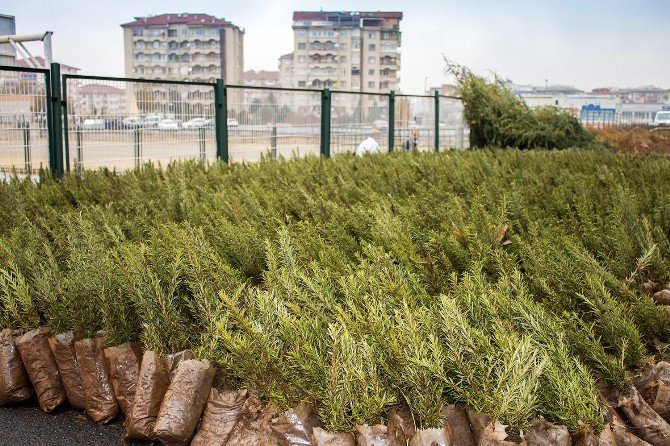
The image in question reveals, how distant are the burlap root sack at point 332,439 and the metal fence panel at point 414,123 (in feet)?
46.1

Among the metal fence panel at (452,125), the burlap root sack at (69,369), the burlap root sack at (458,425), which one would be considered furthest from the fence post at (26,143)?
the metal fence panel at (452,125)

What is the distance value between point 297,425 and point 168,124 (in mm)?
8288

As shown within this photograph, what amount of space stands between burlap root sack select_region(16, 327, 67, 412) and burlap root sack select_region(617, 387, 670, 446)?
8.67 feet

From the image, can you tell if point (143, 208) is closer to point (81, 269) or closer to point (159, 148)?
point (81, 269)

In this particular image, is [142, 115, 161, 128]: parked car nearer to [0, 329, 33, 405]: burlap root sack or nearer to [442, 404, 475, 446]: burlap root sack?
[0, 329, 33, 405]: burlap root sack

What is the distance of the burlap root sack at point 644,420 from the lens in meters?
2.92

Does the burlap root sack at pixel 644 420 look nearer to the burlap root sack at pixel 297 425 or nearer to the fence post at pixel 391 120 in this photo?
the burlap root sack at pixel 297 425

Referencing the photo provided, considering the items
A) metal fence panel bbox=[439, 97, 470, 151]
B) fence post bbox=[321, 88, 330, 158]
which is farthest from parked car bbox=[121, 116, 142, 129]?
metal fence panel bbox=[439, 97, 470, 151]

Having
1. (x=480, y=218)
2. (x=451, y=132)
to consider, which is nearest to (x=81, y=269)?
(x=480, y=218)

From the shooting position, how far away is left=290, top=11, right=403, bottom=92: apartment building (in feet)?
449

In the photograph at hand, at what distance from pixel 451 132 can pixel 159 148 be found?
1046cm

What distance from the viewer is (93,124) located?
951cm

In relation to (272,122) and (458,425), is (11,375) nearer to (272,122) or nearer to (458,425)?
(458,425)

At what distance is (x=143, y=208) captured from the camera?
5820 mm
